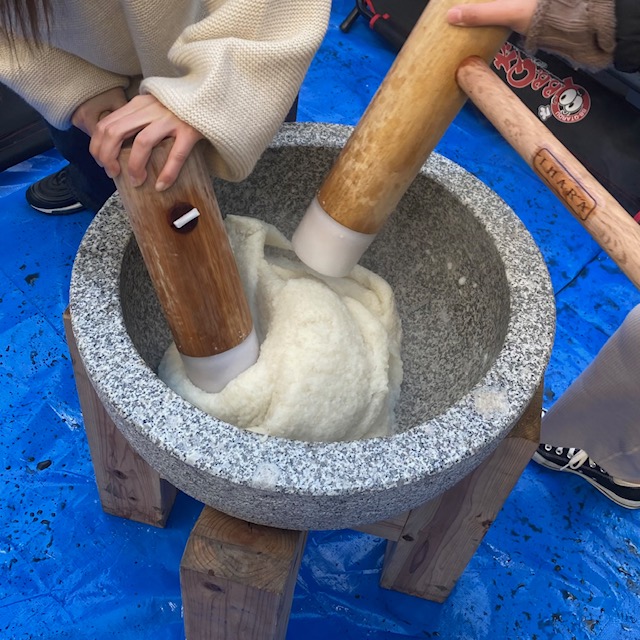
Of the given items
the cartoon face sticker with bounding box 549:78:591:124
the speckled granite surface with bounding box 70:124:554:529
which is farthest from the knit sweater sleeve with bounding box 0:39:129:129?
the cartoon face sticker with bounding box 549:78:591:124

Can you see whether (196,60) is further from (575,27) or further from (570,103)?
(570,103)

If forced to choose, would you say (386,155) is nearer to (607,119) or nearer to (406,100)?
(406,100)

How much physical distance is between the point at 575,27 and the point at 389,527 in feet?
3.07

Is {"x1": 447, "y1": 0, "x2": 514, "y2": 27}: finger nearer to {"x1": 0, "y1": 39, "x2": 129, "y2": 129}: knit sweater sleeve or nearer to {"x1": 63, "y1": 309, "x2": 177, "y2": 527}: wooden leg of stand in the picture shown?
{"x1": 0, "y1": 39, "x2": 129, "y2": 129}: knit sweater sleeve

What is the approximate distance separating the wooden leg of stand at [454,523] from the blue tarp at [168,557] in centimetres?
9

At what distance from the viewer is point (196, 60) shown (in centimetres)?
91

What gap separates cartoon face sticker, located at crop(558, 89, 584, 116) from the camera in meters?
2.30

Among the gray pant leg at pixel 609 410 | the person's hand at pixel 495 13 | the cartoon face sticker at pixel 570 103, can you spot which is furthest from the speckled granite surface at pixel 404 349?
the cartoon face sticker at pixel 570 103

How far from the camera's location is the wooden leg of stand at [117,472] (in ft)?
4.07

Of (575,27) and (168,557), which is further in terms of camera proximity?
(168,557)

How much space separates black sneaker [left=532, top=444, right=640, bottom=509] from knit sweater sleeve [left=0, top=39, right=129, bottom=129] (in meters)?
1.34

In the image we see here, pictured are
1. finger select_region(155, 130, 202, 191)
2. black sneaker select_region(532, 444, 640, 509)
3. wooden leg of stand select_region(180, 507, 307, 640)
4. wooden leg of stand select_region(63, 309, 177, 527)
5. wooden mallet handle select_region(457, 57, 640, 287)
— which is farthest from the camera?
black sneaker select_region(532, 444, 640, 509)

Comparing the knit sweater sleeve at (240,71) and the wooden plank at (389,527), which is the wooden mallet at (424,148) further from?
the wooden plank at (389,527)

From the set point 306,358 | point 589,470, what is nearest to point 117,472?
point 306,358
